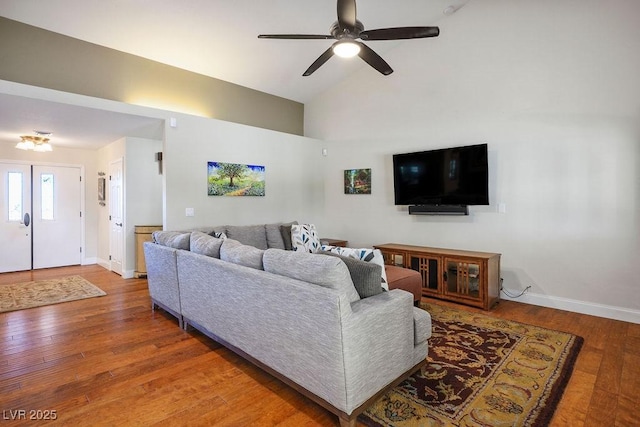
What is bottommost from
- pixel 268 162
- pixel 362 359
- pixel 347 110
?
pixel 362 359

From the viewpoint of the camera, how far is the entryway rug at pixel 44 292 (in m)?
4.22

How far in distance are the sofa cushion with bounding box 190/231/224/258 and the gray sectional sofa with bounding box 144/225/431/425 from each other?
0.10 m

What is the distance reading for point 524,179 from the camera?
423 centimetres

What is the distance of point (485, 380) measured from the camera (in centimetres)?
240

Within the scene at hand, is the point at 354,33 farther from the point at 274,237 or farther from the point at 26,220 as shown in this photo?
the point at 26,220

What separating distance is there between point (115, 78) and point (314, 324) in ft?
15.1

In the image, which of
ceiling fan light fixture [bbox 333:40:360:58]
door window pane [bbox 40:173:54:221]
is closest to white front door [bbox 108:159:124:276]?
door window pane [bbox 40:173:54:221]

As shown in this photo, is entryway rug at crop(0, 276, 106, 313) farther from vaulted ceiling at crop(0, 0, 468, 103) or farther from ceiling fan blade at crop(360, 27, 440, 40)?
ceiling fan blade at crop(360, 27, 440, 40)

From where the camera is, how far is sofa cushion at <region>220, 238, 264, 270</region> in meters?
2.48

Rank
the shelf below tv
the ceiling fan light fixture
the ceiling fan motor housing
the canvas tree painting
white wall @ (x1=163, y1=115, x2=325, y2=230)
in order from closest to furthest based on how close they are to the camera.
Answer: the ceiling fan motor housing
the ceiling fan light fixture
the shelf below tv
white wall @ (x1=163, y1=115, x2=325, y2=230)
the canvas tree painting

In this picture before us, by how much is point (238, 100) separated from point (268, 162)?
1.26 m

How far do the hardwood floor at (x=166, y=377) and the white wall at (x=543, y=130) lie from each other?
25.5 inches

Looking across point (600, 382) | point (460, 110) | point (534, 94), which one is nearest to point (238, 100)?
point (460, 110)

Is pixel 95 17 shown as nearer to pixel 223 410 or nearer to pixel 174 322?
pixel 174 322
